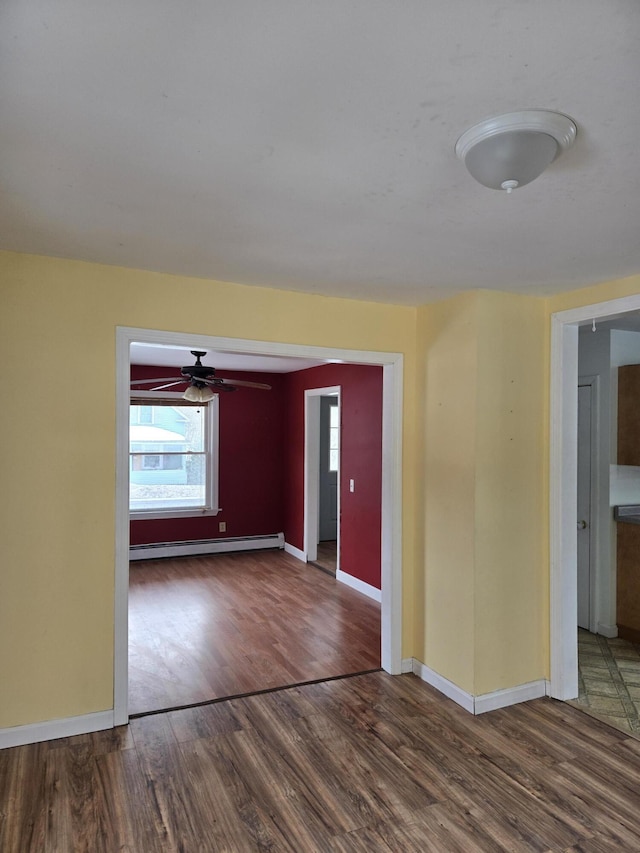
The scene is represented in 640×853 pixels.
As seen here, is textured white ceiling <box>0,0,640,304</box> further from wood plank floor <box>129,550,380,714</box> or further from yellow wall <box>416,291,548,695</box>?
wood plank floor <box>129,550,380,714</box>

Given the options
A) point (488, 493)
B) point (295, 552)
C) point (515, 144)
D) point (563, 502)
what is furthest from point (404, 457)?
point (295, 552)

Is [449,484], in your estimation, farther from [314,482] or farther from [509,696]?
[314,482]

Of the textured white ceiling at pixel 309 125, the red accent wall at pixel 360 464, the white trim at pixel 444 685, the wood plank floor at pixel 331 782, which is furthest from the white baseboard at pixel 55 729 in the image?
the red accent wall at pixel 360 464

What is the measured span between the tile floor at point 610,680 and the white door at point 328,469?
14.5 ft

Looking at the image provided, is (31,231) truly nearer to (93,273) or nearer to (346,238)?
(93,273)

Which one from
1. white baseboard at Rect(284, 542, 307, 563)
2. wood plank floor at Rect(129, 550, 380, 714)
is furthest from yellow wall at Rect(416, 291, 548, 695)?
white baseboard at Rect(284, 542, 307, 563)

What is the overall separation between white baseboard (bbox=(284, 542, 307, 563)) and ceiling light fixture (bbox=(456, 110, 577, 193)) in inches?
232

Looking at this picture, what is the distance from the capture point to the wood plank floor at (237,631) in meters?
3.54

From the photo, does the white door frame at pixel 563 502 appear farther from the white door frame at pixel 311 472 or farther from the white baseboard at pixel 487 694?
the white door frame at pixel 311 472

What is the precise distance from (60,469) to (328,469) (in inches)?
225

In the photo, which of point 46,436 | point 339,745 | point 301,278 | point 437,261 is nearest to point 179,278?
point 301,278

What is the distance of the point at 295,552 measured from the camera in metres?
7.22

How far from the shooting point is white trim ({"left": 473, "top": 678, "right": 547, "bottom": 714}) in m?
3.18

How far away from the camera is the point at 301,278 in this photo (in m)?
3.04
